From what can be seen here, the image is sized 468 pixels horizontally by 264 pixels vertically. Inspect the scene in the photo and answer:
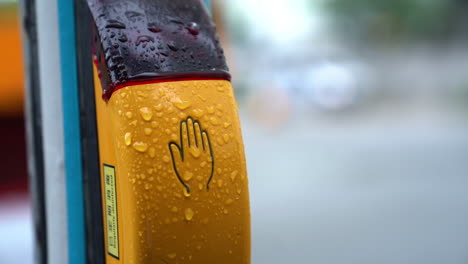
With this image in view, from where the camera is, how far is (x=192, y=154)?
1.17 m

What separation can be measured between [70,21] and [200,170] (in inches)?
19.1

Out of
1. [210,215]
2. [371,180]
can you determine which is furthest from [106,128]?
[371,180]

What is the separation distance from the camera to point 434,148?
9070 millimetres

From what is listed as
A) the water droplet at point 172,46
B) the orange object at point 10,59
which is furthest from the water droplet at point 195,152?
the orange object at point 10,59

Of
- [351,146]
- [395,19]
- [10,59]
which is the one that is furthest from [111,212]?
[395,19]

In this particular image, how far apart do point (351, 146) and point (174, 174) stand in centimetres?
861

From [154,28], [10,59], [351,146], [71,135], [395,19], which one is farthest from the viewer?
[395,19]

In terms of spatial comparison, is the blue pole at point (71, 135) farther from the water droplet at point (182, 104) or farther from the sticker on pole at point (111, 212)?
the water droplet at point (182, 104)

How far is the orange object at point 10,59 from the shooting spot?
13.2ft

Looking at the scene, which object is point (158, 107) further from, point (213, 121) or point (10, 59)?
point (10, 59)

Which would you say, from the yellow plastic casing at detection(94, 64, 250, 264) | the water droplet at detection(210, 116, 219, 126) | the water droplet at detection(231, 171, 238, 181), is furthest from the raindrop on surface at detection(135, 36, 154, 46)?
the water droplet at detection(231, 171, 238, 181)

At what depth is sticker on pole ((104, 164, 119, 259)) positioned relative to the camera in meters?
1.21

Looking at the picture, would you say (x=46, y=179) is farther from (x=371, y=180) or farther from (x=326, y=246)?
(x=371, y=180)

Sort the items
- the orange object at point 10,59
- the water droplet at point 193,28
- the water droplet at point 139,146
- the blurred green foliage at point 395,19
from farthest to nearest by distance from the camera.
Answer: the blurred green foliage at point 395,19 < the orange object at point 10,59 < the water droplet at point 193,28 < the water droplet at point 139,146
